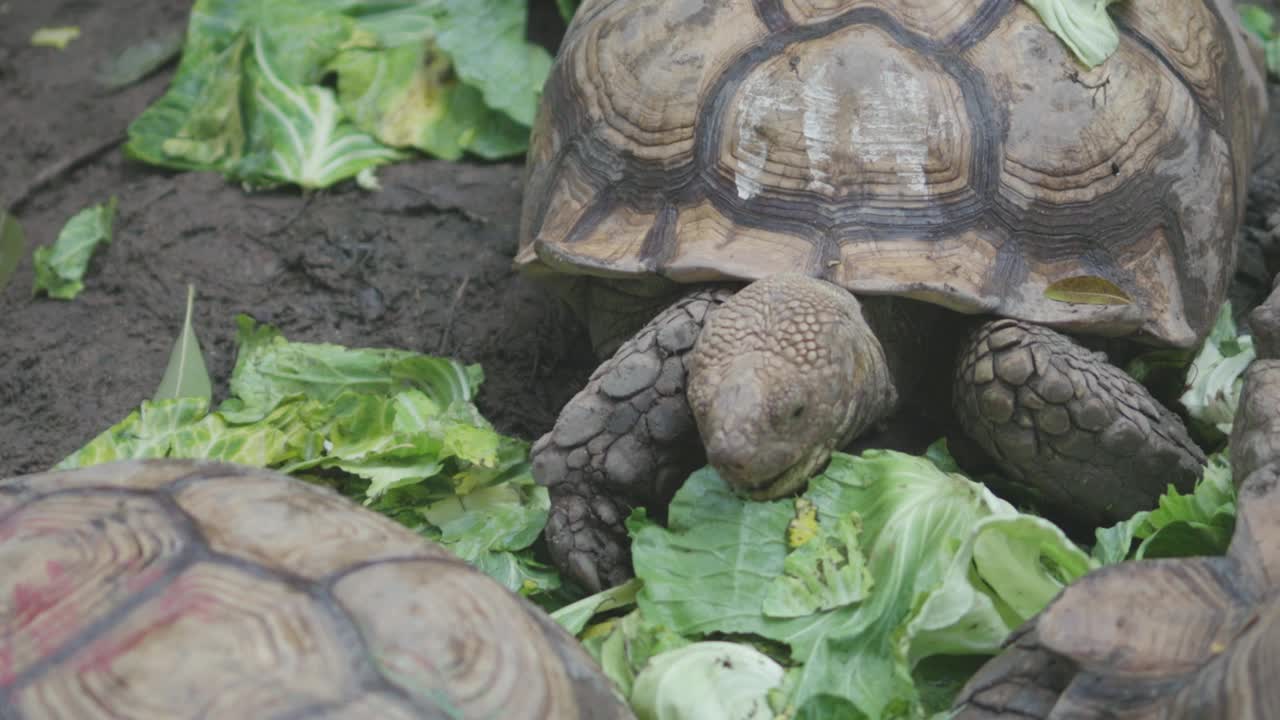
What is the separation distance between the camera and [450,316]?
13.1 feet

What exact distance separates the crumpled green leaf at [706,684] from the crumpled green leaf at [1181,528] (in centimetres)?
68

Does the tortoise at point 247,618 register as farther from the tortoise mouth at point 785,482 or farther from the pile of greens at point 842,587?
the tortoise mouth at point 785,482

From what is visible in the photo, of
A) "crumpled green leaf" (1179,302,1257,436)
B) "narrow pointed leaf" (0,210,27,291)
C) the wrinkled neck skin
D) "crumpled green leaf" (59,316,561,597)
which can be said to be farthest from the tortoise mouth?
"narrow pointed leaf" (0,210,27,291)

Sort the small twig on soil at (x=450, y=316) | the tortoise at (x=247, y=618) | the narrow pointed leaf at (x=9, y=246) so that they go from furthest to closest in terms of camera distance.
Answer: the narrow pointed leaf at (x=9, y=246)
the small twig on soil at (x=450, y=316)
the tortoise at (x=247, y=618)

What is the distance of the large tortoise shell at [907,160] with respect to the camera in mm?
2885

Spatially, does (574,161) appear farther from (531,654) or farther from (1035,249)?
(531,654)

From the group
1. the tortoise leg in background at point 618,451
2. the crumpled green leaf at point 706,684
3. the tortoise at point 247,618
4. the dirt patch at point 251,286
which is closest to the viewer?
the tortoise at point 247,618

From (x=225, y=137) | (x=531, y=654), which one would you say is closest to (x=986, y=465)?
(x=531, y=654)

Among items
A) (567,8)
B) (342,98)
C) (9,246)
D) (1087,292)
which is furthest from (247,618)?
(567,8)

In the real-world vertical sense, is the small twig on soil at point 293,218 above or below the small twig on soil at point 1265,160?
below

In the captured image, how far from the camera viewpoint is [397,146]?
4.59 metres

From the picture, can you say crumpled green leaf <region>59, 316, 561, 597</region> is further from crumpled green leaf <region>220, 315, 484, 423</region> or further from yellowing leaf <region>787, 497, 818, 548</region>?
yellowing leaf <region>787, 497, 818, 548</region>

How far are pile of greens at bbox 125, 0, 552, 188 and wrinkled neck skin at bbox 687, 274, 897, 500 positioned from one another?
6.60 feet

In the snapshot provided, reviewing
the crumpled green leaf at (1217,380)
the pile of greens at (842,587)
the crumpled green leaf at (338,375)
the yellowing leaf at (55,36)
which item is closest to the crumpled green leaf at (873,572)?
the pile of greens at (842,587)
